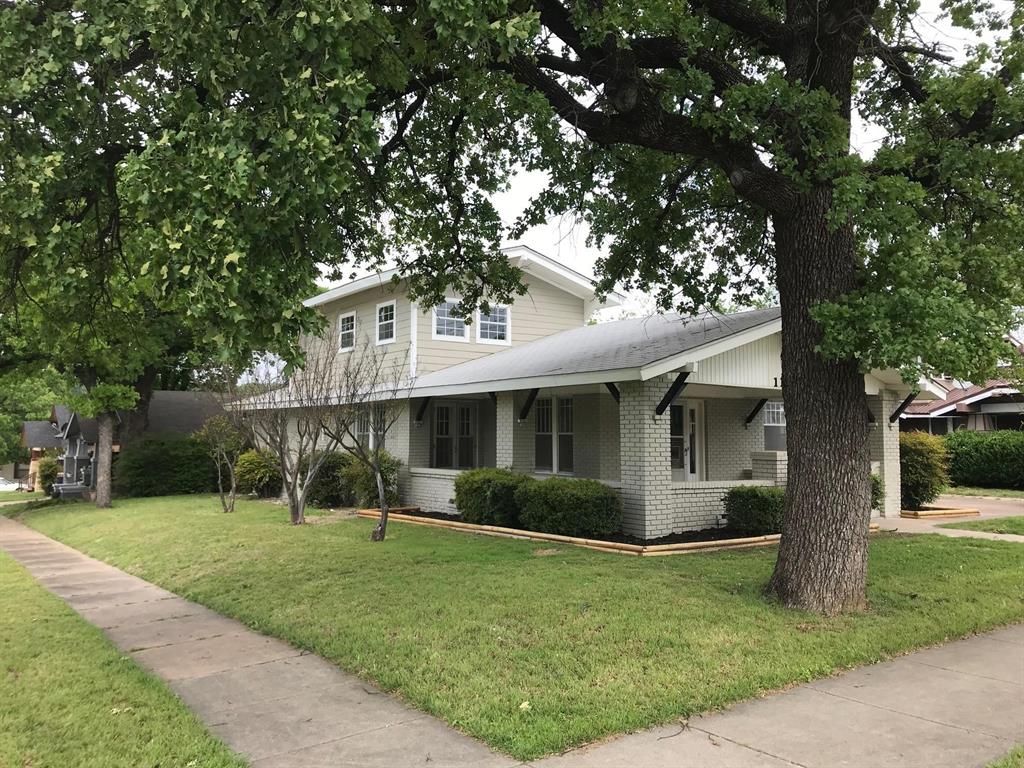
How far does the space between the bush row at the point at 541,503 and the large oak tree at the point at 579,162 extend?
3443 millimetres

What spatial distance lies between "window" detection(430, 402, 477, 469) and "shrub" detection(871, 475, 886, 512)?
357 inches

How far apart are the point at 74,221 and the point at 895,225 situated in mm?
7302

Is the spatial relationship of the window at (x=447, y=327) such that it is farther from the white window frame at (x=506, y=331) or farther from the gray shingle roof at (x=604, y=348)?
the gray shingle roof at (x=604, y=348)

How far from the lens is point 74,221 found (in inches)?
273

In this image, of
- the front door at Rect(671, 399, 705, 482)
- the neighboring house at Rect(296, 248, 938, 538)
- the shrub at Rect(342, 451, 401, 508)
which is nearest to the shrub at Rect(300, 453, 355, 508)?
the shrub at Rect(342, 451, 401, 508)

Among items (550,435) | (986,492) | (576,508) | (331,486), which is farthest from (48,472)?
(986,492)

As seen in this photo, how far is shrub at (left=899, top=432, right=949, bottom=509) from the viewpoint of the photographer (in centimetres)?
1738

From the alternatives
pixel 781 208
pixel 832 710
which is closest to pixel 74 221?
pixel 781 208

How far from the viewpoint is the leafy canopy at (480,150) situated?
15.4 ft

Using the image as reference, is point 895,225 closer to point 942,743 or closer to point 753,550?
point 942,743

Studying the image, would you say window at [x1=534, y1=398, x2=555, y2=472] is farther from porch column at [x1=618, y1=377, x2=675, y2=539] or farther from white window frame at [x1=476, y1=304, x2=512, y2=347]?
white window frame at [x1=476, y1=304, x2=512, y2=347]

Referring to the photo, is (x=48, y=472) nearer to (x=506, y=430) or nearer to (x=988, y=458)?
(x=506, y=430)

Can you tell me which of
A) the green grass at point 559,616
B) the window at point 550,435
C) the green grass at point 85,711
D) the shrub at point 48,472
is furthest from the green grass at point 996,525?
the shrub at point 48,472

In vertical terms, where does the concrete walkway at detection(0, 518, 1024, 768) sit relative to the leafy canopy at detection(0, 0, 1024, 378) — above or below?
below
